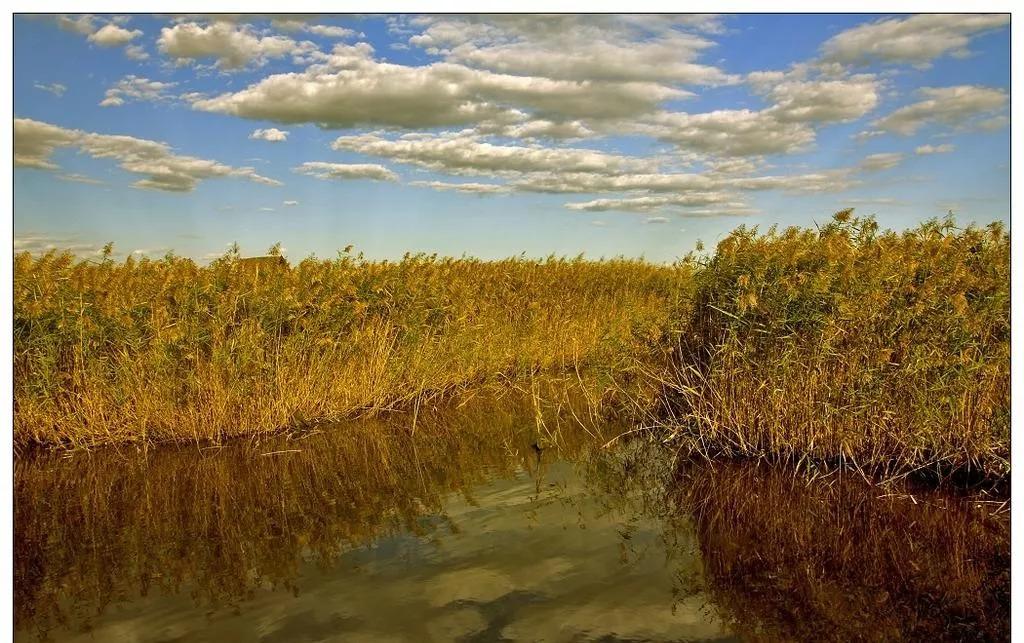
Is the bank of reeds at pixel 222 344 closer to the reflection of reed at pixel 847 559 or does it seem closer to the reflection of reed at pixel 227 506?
the reflection of reed at pixel 227 506

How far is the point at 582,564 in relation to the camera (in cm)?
508

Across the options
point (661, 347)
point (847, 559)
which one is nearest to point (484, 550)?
point (847, 559)

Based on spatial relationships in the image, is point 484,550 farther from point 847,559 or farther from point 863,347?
point 863,347

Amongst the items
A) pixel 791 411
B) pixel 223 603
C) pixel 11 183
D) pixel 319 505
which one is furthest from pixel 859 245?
pixel 11 183

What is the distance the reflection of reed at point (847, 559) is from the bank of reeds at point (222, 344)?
1887 millimetres

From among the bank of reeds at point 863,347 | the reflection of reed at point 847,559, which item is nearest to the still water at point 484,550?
the reflection of reed at point 847,559

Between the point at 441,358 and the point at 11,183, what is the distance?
583 centimetres

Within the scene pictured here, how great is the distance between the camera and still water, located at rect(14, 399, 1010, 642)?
14.2 feet

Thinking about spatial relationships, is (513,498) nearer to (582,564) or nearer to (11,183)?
(582,564)

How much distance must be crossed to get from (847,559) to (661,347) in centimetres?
270

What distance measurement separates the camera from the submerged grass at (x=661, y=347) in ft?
19.8

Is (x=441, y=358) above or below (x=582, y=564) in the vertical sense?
above

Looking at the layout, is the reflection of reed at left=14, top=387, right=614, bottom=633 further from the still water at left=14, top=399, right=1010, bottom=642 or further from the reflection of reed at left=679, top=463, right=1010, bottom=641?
the reflection of reed at left=679, top=463, right=1010, bottom=641

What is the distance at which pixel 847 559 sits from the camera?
199 inches
